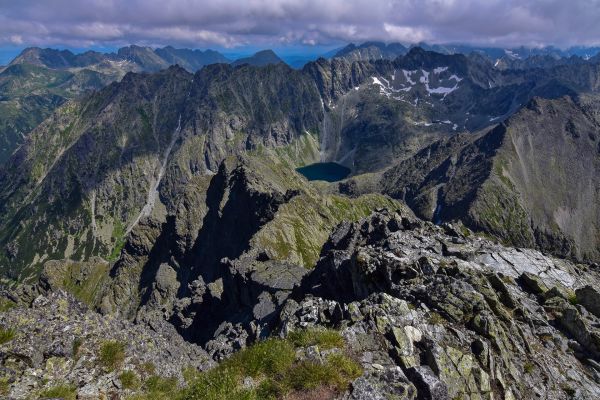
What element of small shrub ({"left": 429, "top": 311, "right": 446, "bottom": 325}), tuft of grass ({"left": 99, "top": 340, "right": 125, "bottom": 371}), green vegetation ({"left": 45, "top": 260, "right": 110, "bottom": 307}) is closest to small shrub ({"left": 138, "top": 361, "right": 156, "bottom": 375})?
tuft of grass ({"left": 99, "top": 340, "right": 125, "bottom": 371})

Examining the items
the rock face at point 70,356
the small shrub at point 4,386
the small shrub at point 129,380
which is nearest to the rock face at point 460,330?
the small shrub at point 129,380

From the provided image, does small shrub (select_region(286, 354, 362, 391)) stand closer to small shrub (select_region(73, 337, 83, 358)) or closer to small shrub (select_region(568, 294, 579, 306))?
small shrub (select_region(73, 337, 83, 358))

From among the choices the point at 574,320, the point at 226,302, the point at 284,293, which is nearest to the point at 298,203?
the point at 226,302

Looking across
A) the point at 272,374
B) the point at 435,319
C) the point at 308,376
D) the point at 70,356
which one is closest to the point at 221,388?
the point at 272,374

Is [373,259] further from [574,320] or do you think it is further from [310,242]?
[310,242]

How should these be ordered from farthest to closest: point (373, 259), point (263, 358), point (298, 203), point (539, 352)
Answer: point (298, 203) → point (373, 259) → point (539, 352) → point (263, 358)

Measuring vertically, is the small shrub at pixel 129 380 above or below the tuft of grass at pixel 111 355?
below

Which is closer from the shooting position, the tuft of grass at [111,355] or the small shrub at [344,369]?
the small shrub at [344,369]

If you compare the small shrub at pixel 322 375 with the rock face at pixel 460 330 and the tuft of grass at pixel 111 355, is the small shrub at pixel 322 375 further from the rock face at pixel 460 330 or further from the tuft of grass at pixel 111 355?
the tuft of grass at pixel 111 355
